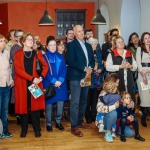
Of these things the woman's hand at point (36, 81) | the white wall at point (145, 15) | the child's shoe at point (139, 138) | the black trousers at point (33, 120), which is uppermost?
the white wall at point (145, 15)

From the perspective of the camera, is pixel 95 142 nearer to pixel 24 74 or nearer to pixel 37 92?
pixel 37 92

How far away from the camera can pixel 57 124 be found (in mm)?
4652

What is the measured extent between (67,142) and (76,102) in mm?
577

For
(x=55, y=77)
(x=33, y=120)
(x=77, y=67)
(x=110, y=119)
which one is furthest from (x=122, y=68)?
(x=33, y=120)

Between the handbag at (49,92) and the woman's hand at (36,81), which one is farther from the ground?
the woman's hand at (36,81)

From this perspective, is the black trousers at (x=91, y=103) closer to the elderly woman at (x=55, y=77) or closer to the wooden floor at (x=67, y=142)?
the wooden floor at (x=67, y=142)

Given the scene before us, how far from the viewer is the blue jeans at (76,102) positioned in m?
4.25

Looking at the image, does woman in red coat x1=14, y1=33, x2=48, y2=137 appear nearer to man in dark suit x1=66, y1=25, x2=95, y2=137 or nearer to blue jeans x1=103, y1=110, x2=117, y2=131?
man in dark suit x1=66, y1=25, x2=95, y2=137

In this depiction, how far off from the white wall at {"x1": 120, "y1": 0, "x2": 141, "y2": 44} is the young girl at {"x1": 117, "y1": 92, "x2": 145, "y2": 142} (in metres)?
4.06

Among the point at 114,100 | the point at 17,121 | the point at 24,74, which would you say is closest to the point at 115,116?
the point at 114,100

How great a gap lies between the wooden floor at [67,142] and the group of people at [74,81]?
0.32 feet

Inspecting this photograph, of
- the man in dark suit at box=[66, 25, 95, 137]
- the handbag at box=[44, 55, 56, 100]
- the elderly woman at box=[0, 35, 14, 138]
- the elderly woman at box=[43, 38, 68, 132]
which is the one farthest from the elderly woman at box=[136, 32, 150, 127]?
the elderly woman at box=[0, 35, 14, 138]

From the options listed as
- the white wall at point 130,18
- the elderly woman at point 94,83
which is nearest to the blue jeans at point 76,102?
the elderly woman at point 94,83

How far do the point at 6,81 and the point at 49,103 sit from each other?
28.7 inches
